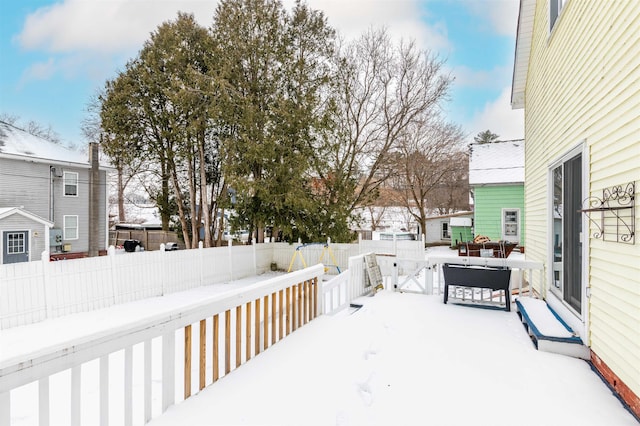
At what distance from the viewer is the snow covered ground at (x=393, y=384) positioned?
7.23 ft

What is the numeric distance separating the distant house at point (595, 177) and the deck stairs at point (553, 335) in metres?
0.11

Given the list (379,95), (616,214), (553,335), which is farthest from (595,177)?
(379,95)

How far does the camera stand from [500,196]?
13.5 metres

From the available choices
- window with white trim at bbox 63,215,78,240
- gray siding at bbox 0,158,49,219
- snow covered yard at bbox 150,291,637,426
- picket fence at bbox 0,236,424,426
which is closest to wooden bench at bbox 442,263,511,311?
snow covered yard at bbox 150,291,637,426

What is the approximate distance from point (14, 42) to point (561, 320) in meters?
17.4

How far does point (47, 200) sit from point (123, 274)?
9.47 meters

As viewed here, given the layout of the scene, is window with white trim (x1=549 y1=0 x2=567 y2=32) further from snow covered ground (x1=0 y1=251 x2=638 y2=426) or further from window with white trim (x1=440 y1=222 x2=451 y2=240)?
window with white trim (x1=440 y1=222 x2=451 y2=240)

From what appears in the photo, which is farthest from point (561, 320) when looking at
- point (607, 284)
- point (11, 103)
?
point (11, 103)

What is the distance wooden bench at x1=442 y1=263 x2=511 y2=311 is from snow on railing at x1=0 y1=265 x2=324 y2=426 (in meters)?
2.24

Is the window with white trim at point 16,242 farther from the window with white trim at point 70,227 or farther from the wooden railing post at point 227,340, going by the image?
the wooden railing post at point 227,340

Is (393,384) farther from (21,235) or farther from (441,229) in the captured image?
(441,229)

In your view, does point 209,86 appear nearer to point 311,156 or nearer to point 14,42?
point 311,156

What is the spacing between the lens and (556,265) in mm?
4527

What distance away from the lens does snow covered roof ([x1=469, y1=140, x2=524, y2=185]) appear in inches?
527
